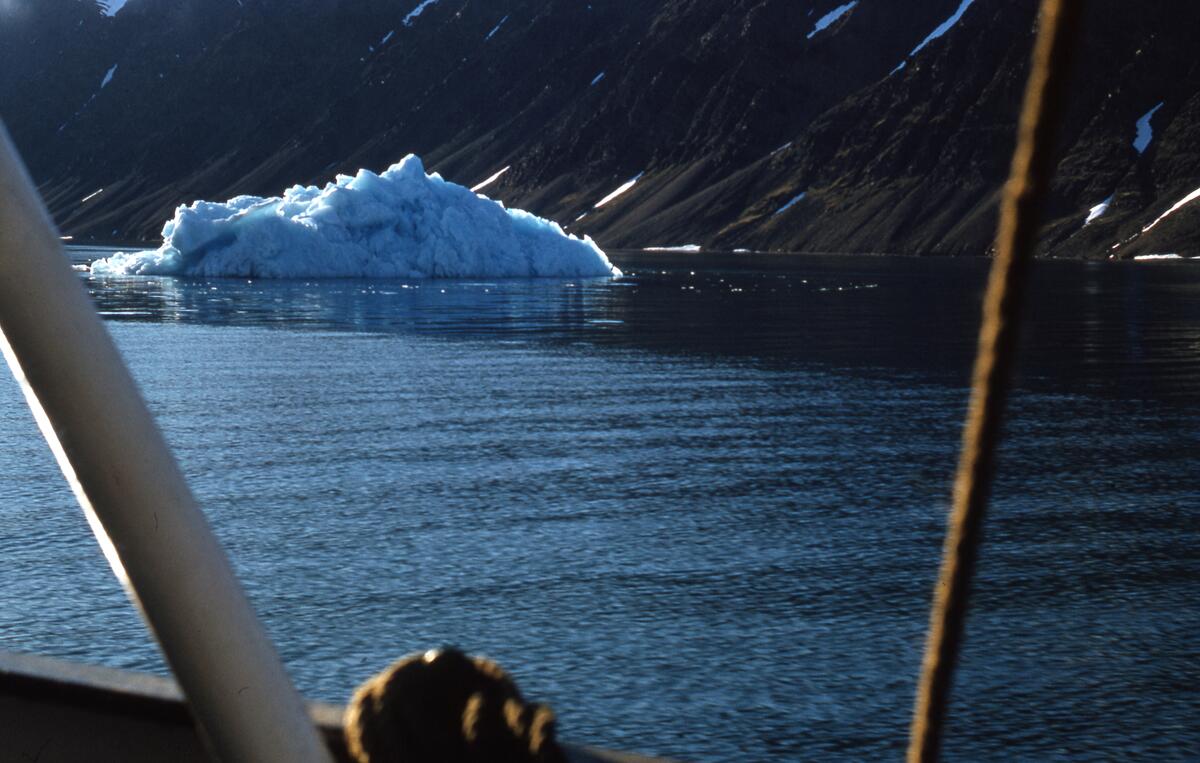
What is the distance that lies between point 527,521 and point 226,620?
726 centimetres

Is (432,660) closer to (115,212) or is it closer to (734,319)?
(734,319)

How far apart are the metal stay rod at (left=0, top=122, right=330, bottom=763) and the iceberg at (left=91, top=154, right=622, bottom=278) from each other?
4438cm

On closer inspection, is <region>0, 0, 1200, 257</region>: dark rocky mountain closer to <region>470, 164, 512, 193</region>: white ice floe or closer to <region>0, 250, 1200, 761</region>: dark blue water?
<region>470, 164, 512, 193</region>: white ice floe

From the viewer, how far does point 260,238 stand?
152 feet

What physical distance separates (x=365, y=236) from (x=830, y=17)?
102 m

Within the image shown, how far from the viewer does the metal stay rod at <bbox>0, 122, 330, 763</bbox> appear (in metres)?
0.90

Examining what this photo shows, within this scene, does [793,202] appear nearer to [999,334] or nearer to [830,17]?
[830,17]

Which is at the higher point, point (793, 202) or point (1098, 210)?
point (793, 202)

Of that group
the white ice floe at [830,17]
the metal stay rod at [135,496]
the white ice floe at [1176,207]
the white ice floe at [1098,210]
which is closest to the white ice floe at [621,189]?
the white ice floe at [830,17]

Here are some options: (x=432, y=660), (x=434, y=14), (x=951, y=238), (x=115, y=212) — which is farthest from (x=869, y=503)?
(x=434, y=14)

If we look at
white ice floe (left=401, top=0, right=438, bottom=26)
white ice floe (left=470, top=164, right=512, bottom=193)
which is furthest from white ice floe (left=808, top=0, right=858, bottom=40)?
white ice floe (left=401, top=0, right=438, bottom=26)

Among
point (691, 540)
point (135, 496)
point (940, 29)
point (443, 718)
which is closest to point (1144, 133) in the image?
point (940, 29)

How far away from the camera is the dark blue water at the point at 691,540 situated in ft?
17.0

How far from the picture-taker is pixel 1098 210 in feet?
309
